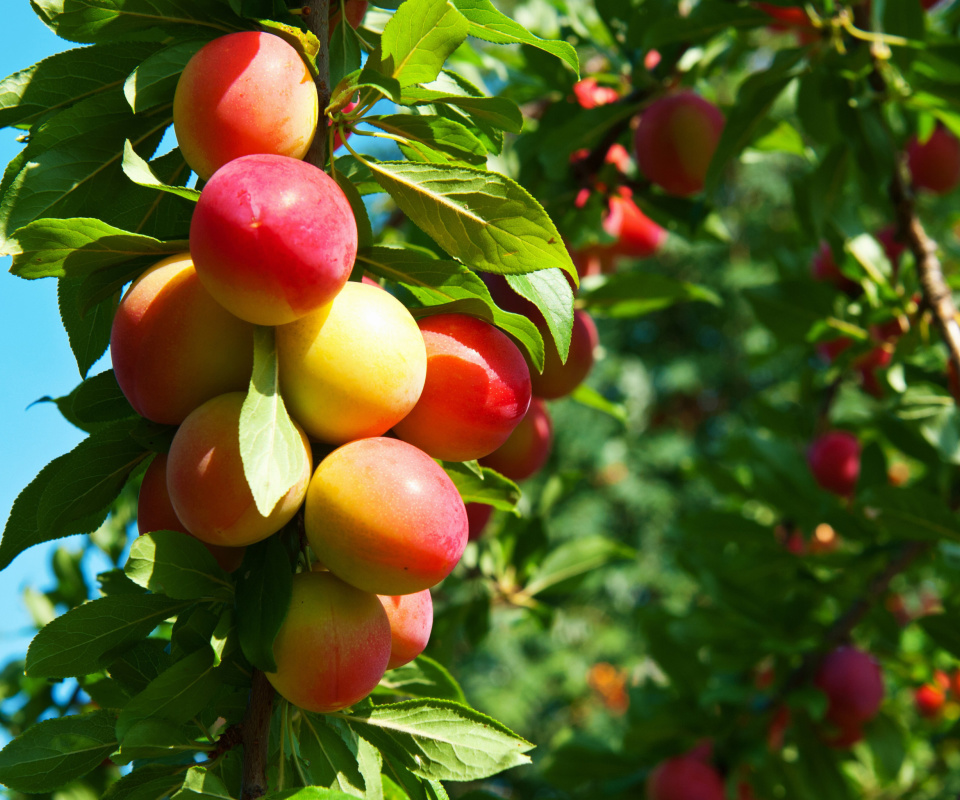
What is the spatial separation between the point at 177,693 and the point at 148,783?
0.05 meters

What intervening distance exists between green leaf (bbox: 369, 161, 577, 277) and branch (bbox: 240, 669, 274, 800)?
0.79ft

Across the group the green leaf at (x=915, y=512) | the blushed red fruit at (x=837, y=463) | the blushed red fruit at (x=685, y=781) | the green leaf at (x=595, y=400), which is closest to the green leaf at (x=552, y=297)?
the green leaf at (x=595, y=400)

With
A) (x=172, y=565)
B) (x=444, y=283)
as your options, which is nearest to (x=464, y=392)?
(x=444, y=283)

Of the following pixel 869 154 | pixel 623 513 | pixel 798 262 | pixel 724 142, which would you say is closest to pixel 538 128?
pixel 724 142

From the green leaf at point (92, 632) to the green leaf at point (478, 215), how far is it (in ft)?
0.77

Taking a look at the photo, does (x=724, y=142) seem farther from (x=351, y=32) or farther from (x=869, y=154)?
(x=351, y=32)

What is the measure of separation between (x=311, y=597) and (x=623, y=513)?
5.04m

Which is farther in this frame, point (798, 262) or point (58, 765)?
point (798, 262)

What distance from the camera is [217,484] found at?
0.37m

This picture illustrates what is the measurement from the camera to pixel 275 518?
38 centimetres

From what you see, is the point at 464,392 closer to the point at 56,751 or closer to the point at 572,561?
the point at 56,751

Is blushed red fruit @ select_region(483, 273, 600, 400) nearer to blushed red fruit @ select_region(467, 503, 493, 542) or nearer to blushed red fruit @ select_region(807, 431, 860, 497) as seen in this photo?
blushed red fruit @ select_region(467, 503, 493, 542)

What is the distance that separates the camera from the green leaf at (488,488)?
0.51 meters

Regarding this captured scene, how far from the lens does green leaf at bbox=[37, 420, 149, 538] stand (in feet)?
1.44
